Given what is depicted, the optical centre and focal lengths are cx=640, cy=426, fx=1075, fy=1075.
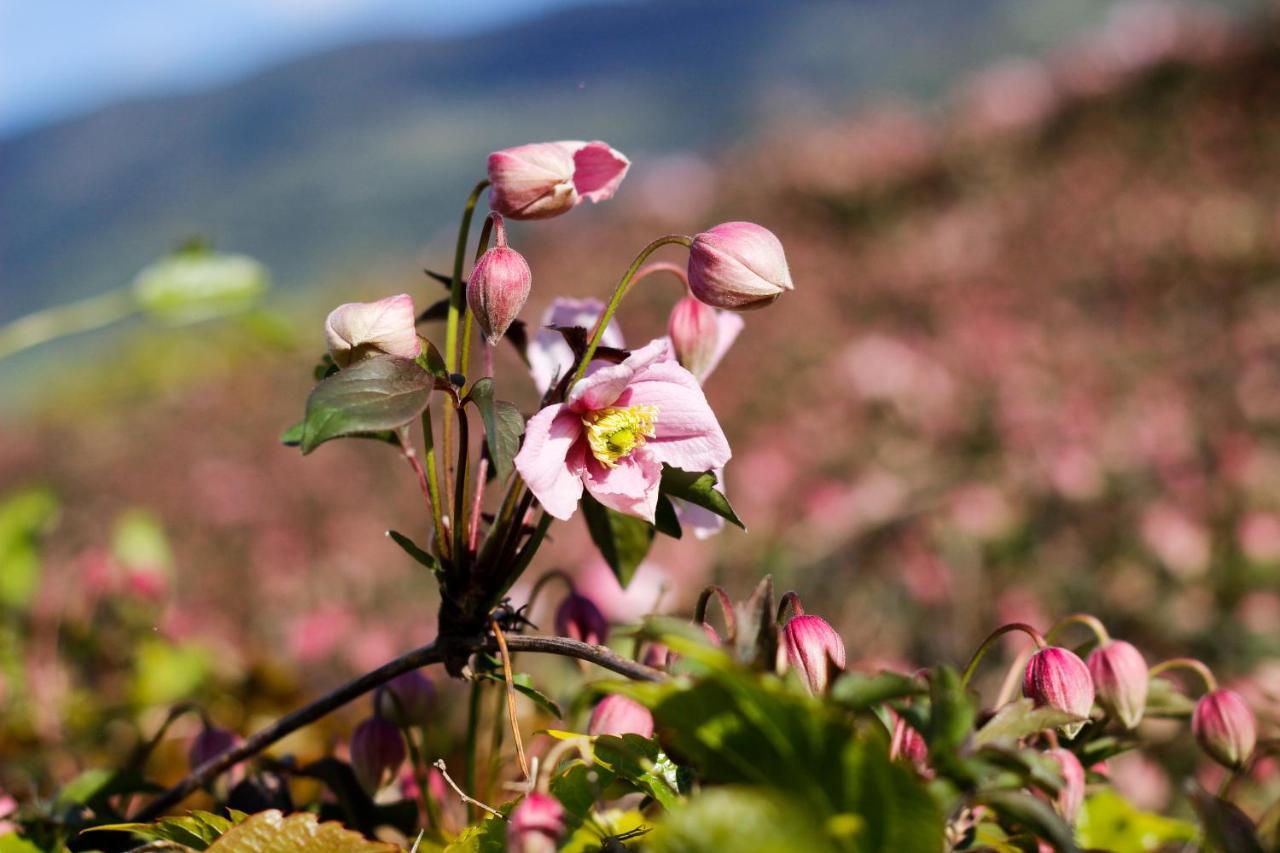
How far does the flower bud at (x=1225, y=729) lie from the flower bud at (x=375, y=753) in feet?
1.52

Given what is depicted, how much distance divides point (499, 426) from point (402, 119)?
2287 inches

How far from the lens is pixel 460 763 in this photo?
91 centimetres

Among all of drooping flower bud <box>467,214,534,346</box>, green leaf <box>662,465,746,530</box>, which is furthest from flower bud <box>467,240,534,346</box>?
green leaf <box>662,465,746,530</box>

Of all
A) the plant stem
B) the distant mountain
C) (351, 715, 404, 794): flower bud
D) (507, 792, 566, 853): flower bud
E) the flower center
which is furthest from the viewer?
the distant mountain

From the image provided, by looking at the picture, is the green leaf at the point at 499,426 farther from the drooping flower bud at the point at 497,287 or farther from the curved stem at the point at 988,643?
the curved stem at the point at 988,643

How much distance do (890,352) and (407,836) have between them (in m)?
2.57

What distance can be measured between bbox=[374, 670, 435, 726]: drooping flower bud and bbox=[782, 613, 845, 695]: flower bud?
0.98 feet

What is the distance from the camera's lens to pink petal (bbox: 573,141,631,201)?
582 mm

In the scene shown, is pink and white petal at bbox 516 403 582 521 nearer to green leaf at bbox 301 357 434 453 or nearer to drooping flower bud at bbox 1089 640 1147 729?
green leaf at bbox 301 357 434 453

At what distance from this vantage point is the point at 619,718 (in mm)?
542

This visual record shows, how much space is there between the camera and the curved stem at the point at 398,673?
49cm

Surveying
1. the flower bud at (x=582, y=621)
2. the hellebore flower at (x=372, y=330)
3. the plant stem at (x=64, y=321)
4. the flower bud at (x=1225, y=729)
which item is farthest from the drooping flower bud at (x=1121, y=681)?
the plant stem at (x=64, y=321)

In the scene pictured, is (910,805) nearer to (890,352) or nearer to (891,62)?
(890,352)

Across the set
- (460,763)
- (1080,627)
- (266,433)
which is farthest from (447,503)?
(266,433)
